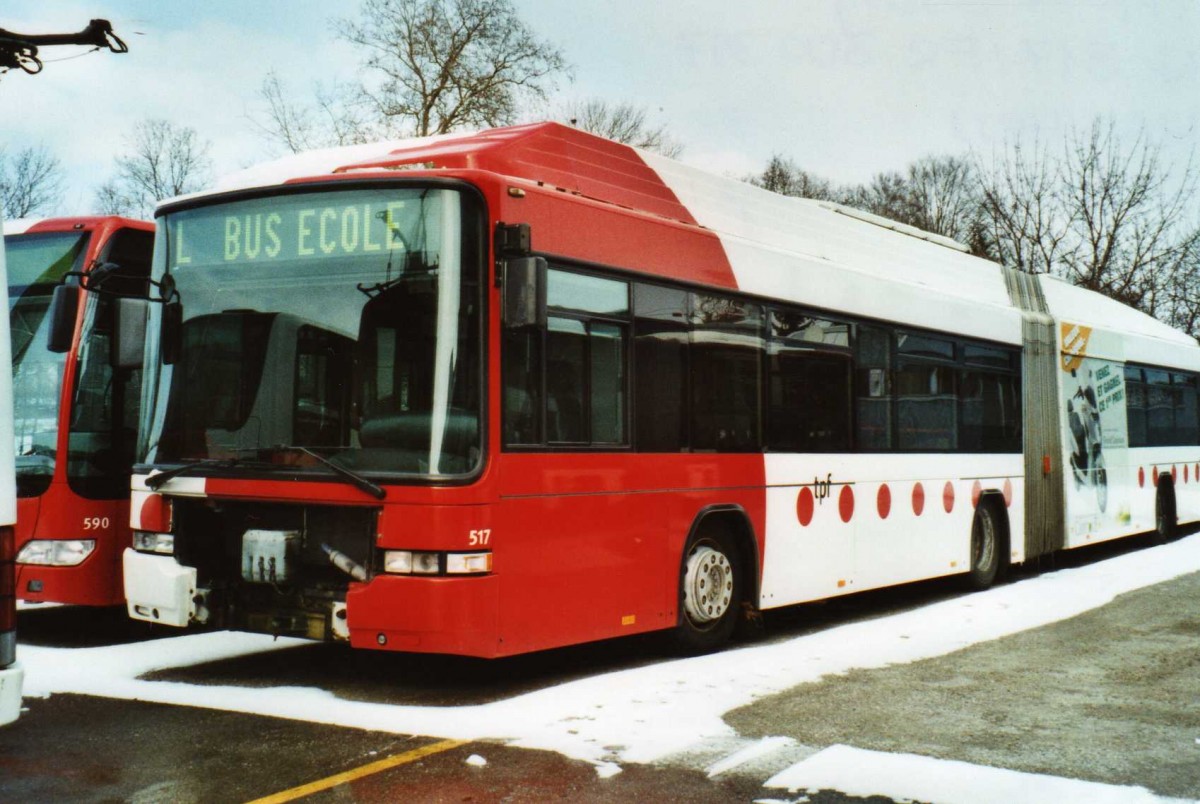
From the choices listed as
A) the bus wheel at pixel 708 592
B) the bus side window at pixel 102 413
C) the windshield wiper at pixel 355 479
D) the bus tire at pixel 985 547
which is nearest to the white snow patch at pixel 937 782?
the windshield wiper at pixel 355 479

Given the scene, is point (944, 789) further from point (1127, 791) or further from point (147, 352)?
A: point (147, 352)

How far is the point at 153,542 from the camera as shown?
26.4 ft

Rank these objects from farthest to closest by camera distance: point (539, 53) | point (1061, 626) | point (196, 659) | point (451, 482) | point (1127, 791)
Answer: point (539, 53) < point (1061, 626) < point (196, 659) < point (451, 482) < point (1127, 791)

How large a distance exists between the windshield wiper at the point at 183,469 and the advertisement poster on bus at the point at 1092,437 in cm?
1074

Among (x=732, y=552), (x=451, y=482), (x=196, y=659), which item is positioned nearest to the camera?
(x=451, y=482)

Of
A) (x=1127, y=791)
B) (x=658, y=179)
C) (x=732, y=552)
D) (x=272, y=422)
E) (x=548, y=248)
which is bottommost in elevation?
(x=1127, y=791)

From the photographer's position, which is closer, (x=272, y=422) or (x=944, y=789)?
(x=944, y=789)

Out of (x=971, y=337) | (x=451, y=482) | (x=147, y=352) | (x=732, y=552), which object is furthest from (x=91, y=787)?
(x=971, y=337)

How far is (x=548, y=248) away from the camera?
25.8ft

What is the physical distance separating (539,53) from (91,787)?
32.6 meters

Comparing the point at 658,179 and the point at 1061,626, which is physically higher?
the point at 658,179

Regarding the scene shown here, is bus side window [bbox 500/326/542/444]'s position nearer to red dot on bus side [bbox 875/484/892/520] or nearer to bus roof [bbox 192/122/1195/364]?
bus roof [bbox 192/122/1195/364]

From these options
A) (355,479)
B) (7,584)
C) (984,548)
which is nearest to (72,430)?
(355,479)

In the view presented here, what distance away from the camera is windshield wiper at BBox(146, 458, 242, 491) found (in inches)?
304
